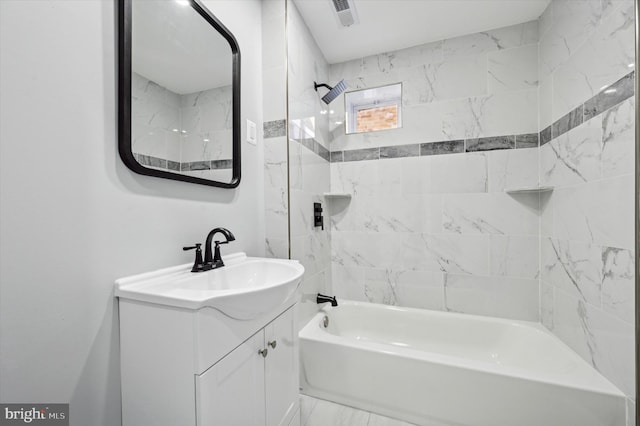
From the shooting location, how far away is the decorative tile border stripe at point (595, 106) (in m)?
1.08

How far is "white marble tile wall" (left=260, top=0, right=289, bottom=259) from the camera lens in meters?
1.60

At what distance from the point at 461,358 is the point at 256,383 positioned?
118 cm

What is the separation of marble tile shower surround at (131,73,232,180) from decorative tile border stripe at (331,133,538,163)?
1255 mm

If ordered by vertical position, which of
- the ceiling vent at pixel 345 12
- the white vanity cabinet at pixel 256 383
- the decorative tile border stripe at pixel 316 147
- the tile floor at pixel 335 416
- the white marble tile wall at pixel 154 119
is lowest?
the tile floor at pixel 335 416

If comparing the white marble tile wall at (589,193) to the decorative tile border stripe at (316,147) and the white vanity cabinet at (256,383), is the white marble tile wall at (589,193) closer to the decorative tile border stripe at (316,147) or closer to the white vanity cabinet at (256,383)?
the white vanity cabinet at (256,383)

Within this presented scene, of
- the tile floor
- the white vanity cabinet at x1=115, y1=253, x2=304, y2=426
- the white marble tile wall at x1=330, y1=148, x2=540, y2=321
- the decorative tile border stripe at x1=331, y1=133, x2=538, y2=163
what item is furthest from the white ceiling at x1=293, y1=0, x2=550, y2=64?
the tile floor

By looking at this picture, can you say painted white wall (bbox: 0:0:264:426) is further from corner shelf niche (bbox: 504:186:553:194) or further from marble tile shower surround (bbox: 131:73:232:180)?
corner shelf niche (bbox: 504:186:553:194)

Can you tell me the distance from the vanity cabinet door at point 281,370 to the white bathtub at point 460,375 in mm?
433

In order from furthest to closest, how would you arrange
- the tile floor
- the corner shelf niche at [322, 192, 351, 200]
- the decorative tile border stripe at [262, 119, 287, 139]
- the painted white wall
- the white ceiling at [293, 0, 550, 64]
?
1. the corner shelf niche at [322, 192, 351, 200]
2. the white ceiling at [293, 0, 550, 64]
3. the decorative tile border stripe at [262, 119, 287, 139]
4. the tile floor
5. the painted white wall

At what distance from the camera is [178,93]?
1.08 metres

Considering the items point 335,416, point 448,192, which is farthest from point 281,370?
point 448,192

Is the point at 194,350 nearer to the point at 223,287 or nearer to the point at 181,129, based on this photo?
the point at 223,287

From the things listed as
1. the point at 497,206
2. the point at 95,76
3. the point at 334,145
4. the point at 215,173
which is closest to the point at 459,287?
the point at 497,206

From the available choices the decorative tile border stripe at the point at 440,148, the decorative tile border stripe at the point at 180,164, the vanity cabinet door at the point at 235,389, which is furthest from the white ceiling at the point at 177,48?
the decorative tile border stripe at the point at 440,148
